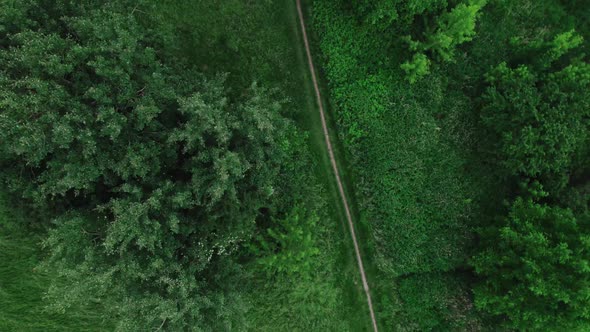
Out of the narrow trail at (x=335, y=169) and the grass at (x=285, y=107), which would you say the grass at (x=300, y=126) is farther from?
the narrow trail at (x=335, y=169)

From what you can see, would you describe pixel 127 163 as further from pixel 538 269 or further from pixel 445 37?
pixel 538 269

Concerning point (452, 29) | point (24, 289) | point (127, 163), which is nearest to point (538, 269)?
point (452, 29)

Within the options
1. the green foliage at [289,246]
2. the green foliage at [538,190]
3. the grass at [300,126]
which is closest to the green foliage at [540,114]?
the green foliage at [538,190]

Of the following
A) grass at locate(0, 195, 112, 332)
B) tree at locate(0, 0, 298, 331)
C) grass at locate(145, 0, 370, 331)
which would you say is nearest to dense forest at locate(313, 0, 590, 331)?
grass at locate(145, 0, 370, 331)

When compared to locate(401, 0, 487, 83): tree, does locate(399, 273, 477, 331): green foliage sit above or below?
below

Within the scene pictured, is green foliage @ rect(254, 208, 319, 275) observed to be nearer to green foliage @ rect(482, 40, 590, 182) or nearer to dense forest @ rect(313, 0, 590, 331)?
dense forest @ rect(313, 0, 590, 331)

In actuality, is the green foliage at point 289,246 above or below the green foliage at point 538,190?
below
